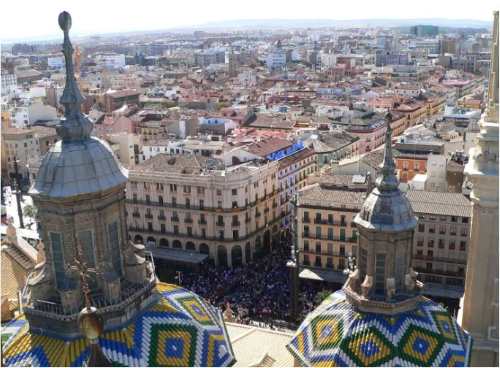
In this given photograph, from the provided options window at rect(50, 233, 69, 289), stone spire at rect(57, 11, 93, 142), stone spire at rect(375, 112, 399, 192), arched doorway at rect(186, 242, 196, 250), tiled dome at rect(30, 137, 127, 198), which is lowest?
arched doorway at rect(186, 242, 196, 250)

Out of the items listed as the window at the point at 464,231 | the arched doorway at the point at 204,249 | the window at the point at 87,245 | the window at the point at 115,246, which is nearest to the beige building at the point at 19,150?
the arched doorway at the point at 204,249

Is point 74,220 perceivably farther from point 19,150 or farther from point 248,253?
point 19,150

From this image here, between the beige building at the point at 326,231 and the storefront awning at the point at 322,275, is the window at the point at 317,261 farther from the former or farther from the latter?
the storefront awning at the point at 322,275

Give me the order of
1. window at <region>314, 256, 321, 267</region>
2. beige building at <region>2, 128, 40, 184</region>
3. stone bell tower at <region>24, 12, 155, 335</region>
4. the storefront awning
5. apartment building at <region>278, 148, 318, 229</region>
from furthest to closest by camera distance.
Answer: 1. beige building at <region>2, 128, 40, 184</region>
2. apartment building at <region>278, 148, 318, 229</region>
3. window at <region>314, 256, 321, 267</region>
4. the storefront awning
5. stone bell tower at <region>24, 12, 155, 335</region>

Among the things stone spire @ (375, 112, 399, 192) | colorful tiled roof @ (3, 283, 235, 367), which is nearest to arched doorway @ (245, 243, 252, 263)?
colorful tiled roof @ (3, 283, 235, 367)

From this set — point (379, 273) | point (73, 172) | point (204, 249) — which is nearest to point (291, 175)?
point (204, 249)

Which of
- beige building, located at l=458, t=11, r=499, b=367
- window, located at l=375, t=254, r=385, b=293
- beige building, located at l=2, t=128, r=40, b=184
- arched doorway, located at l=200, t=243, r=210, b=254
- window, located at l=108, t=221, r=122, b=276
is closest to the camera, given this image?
window, located at l=108, t=221, r=122, b=276

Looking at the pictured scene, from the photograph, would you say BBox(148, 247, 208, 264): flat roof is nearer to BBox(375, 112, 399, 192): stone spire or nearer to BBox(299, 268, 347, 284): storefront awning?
BBox(299, 268, 347, 284): storefront awning
